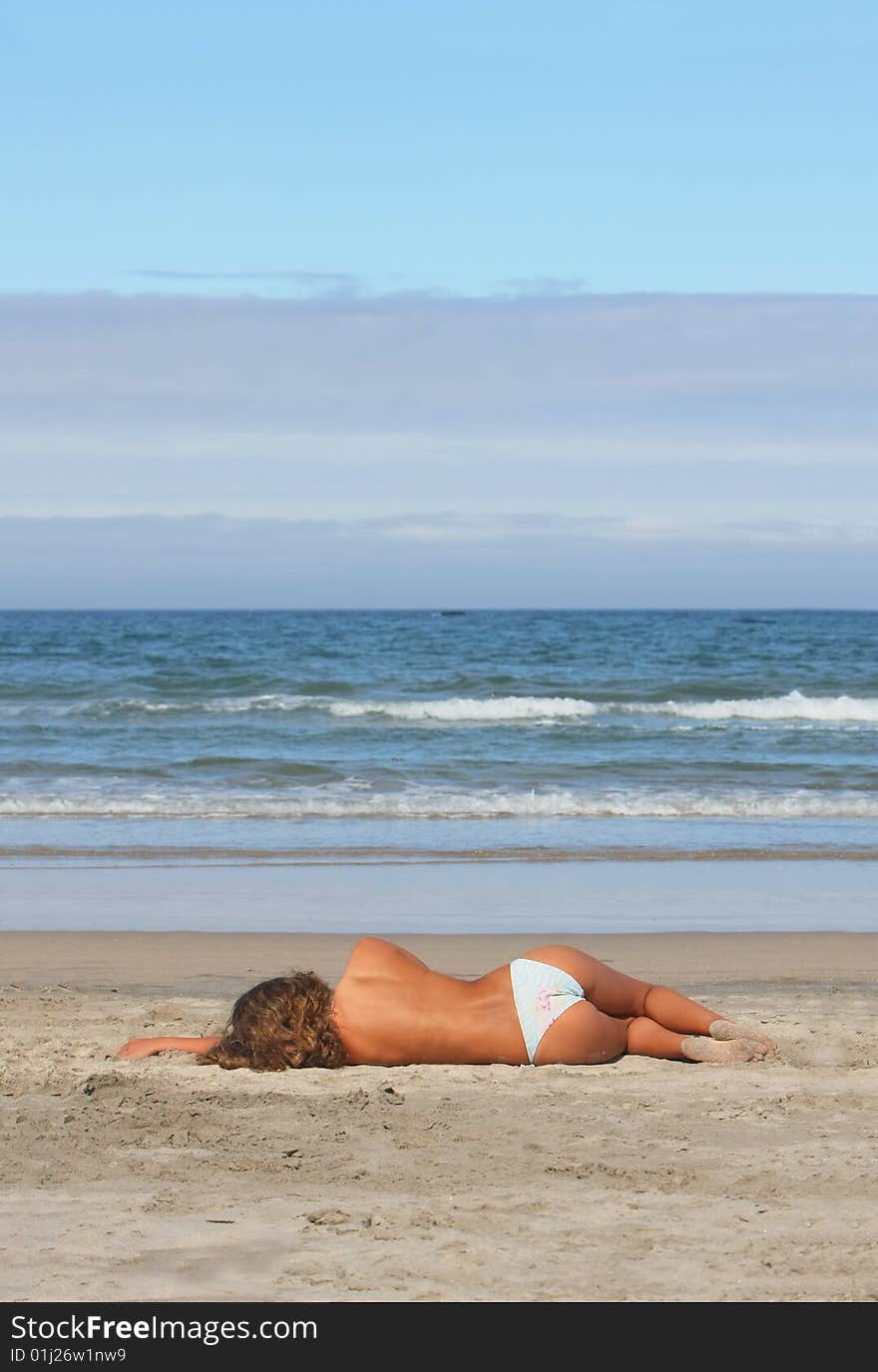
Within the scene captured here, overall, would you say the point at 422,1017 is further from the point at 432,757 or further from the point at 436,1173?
the point at 432,757

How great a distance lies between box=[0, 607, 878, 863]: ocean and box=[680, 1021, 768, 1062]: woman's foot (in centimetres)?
544

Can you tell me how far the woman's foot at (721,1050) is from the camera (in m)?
5.01

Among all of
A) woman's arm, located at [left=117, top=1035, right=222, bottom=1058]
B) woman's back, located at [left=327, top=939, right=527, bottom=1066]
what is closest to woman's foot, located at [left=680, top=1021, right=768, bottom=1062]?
woman's back, located at [left=327, top=939, right=527, bottom=1066]

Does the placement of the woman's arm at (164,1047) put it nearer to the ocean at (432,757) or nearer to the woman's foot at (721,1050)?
the woman's foot at (721,1050)

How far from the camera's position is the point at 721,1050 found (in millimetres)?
5020

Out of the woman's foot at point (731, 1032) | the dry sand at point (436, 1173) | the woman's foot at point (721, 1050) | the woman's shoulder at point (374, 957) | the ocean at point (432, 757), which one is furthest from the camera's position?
the ocean at point (432, 757)

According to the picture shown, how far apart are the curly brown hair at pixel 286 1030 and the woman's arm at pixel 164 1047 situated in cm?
17

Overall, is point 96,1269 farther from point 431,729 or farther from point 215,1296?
point 431,729

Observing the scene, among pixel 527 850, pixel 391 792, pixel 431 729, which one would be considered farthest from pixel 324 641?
pixel 527 850

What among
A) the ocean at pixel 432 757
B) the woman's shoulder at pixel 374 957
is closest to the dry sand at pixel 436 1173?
the woman's shoulder at pixel 374 957

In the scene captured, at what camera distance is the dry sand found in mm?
3096

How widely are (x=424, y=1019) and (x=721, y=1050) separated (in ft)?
3.59

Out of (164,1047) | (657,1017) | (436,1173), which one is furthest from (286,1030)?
(657,1017)

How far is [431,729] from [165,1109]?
54.0 ft
